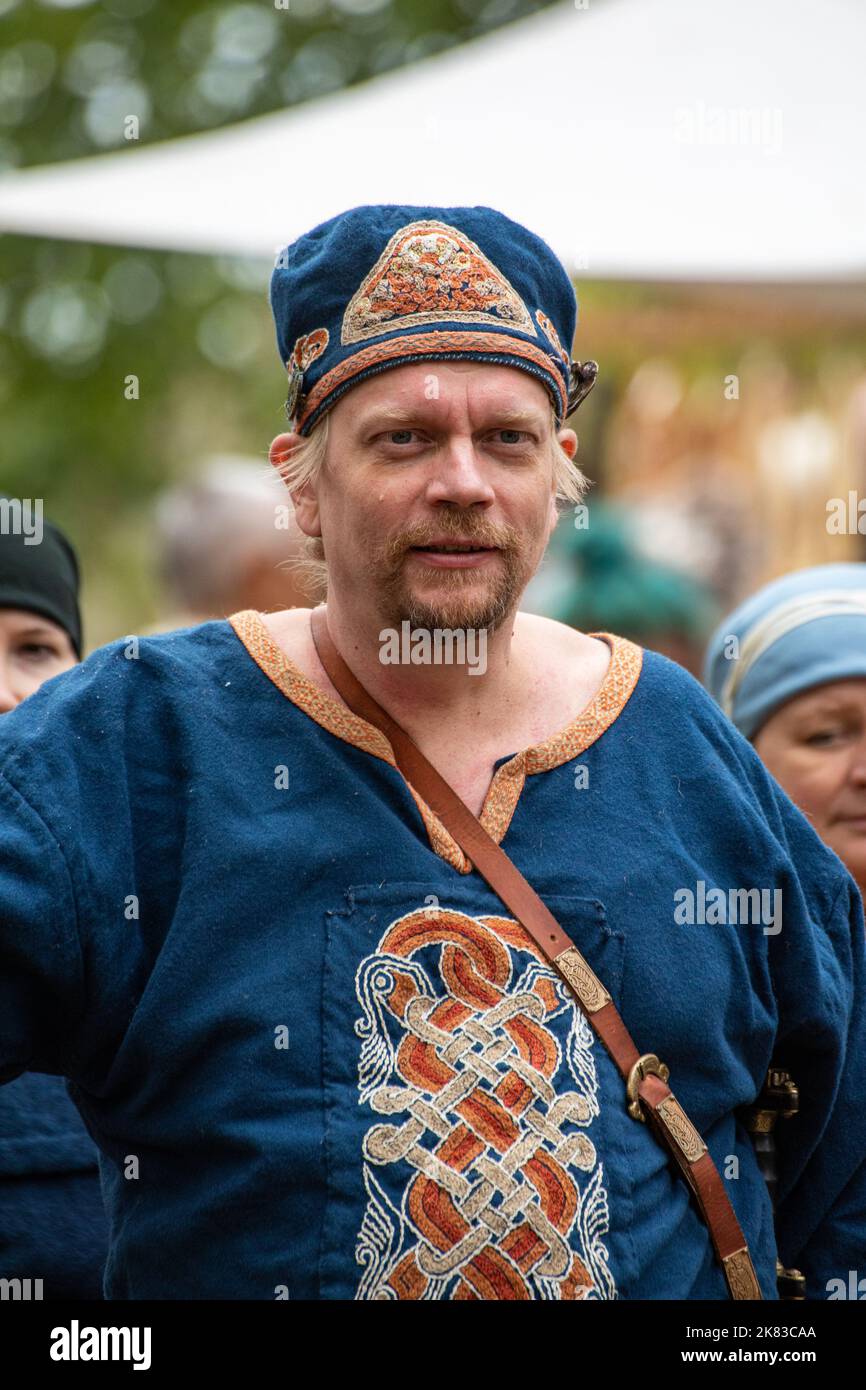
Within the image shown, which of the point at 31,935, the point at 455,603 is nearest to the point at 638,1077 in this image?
the point at 455,603

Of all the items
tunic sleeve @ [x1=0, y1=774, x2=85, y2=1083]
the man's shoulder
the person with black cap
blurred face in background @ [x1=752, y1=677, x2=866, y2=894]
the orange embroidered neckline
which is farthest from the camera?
blurred face in background @ [x1=752, y1=677, x2=866, y2=894]

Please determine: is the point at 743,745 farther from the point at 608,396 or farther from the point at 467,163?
the point at 608,396

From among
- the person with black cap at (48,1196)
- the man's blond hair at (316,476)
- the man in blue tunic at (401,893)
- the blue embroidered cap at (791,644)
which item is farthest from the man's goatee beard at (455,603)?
the blue embroidered cap at (791,644)

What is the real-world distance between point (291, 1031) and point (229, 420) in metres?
9.83

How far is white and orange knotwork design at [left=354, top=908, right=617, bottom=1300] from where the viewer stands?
2.39 m

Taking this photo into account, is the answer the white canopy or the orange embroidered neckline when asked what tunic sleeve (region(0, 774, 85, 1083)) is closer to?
the orange embroidered neckline

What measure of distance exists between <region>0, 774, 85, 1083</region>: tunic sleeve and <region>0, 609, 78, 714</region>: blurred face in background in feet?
3.74

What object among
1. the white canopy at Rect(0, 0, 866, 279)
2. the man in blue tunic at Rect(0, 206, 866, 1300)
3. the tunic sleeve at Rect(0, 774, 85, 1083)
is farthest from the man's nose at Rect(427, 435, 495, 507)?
the white canopy at Rect(0, 0, 866, 279)

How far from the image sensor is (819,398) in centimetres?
879

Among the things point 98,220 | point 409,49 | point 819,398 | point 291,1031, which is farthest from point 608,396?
point 291,1031

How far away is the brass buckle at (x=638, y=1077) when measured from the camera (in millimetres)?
2561

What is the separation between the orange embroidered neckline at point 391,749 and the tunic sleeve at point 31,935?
0.45 metres

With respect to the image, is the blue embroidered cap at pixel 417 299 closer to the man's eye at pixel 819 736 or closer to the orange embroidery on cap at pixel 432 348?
the orange embroidery on cap at pixel 432 348

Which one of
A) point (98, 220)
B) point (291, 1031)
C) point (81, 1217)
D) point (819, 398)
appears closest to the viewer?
point (291, 1031)
